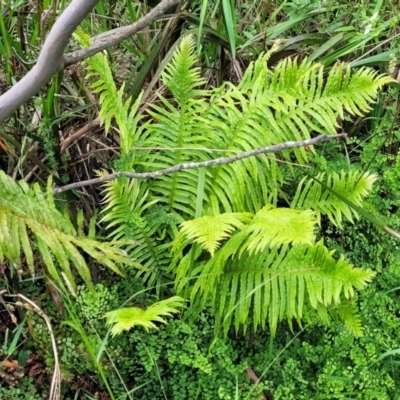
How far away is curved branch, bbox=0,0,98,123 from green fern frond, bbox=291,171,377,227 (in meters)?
0.97

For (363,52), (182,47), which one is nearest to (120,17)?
(182,47)

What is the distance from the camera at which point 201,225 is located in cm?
145

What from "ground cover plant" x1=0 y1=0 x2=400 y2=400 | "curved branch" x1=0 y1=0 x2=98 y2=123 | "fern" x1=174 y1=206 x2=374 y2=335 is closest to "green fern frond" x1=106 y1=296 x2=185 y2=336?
"ground cover plant" x1=0 y1=0 x2=400 y2=400

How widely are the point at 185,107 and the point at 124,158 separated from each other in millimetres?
261

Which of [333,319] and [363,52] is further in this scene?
[363,52]

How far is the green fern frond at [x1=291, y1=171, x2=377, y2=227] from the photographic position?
1.66 metres

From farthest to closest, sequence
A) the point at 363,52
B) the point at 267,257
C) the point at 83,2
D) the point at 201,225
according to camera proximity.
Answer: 1. the point at 363,52
2. the point at 267,257
3. the point at 201,225
4. the point at 83,2

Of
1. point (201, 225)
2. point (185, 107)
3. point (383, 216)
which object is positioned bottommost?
point (383, 216)

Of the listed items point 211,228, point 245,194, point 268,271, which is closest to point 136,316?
point 211,228

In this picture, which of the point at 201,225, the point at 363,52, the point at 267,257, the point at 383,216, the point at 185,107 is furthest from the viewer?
the point at 363,52

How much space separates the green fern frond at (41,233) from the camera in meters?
1.24

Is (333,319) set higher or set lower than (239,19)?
lower

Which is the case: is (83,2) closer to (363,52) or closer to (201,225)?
(201,225)

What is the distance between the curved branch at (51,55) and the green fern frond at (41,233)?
0.33 meters
